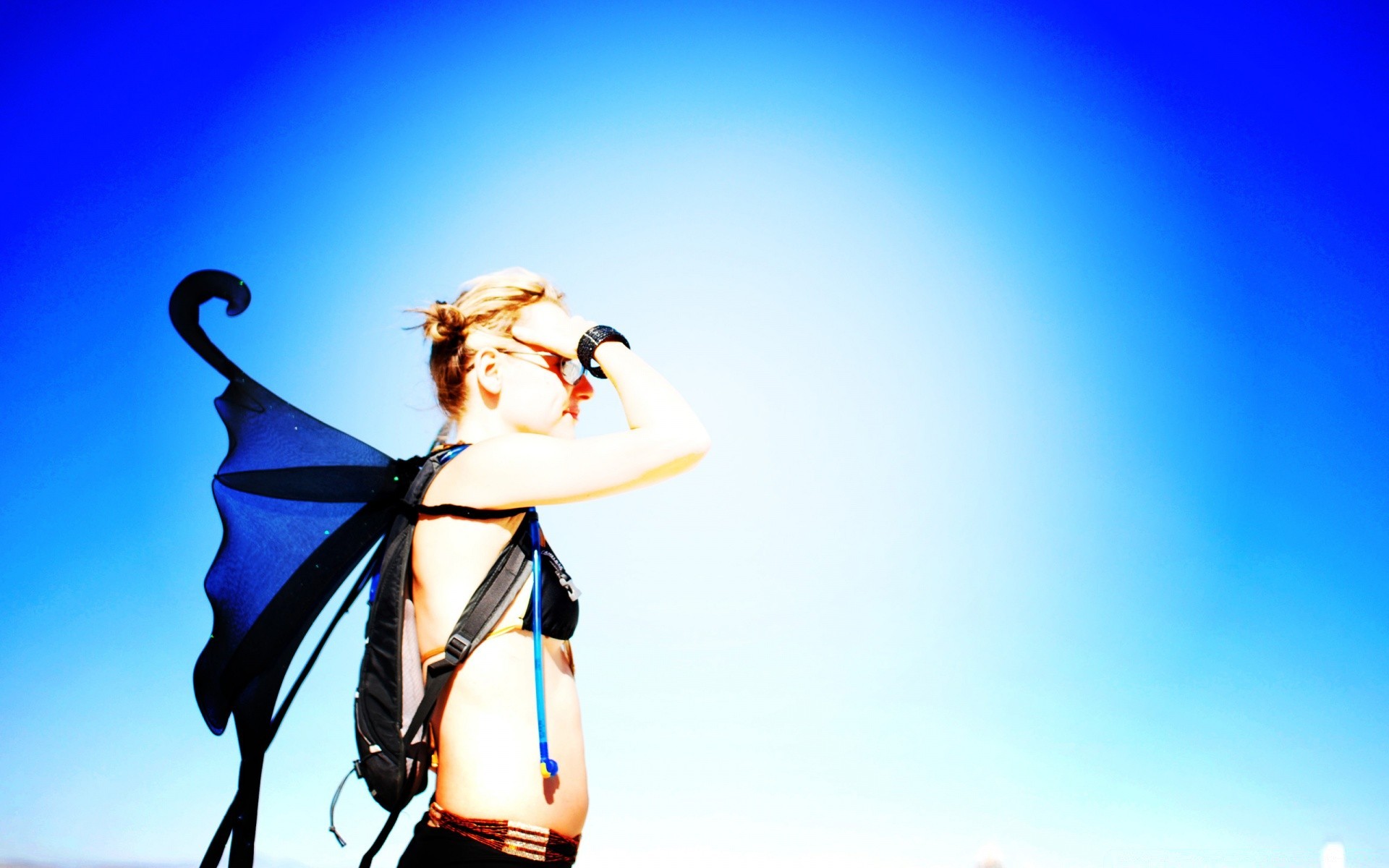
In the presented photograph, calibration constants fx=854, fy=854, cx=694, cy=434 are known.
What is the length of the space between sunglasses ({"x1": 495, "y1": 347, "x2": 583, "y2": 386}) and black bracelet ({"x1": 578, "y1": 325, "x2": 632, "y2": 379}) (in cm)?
8

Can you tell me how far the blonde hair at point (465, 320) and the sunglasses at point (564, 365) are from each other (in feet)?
0.21

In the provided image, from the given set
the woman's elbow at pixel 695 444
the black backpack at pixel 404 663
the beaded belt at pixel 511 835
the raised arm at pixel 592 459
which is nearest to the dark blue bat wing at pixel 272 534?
the black backpack at pixel 404 663

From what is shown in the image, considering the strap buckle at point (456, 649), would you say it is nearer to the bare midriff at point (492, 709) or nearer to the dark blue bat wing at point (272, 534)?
the bare midriff at point (492, 709)

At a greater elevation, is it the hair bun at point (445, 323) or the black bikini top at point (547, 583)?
the hair bun at point (445, 323)

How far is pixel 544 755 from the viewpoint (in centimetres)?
203

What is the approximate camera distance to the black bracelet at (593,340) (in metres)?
2.45

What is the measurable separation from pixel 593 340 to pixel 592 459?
411 mm

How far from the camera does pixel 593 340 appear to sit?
2.45 metres

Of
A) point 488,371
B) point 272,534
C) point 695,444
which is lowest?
point 272,534

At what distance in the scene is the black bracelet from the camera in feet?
8.02

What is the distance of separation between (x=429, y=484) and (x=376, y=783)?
2.54ft

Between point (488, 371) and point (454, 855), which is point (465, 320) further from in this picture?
point (454, 855)

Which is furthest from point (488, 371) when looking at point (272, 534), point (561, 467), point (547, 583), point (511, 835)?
point (511, 835)

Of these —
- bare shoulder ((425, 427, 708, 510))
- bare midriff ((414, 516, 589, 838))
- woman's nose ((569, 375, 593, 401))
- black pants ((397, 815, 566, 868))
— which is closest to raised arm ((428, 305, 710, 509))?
bare shoulder ((425, 427, 708, 510))
